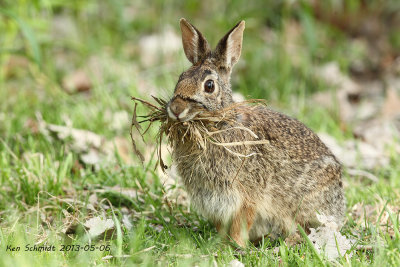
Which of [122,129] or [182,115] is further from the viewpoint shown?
[122,129]

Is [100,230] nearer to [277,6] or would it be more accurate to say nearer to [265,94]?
[265,94]

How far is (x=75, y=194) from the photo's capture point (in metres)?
4.41

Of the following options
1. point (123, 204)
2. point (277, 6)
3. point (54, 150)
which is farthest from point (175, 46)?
point (123, 204)

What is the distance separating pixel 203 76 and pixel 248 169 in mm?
721

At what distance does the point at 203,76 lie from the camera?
3654mm

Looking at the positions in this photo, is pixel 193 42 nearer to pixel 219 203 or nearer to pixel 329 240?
pixel 219 203

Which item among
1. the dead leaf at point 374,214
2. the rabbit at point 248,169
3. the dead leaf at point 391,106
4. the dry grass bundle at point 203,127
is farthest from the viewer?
the dead leaf at point 391,106

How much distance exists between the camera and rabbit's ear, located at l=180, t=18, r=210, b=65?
3.98 metres

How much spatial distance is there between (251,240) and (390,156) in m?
2.08

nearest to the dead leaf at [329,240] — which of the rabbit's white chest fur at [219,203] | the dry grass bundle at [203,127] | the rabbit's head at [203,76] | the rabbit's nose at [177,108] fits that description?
the rabbit's white chest fur at [219,203]

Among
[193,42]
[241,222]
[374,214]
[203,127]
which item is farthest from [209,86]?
[374,214]

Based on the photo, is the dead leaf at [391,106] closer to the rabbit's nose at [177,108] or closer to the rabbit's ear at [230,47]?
the rabbit's ear at [230,47]

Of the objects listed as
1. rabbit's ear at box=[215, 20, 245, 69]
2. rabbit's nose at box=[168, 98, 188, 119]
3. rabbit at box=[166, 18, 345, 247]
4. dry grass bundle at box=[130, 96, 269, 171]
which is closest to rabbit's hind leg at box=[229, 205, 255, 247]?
rabbit at box=[166, 18, 345, 247]

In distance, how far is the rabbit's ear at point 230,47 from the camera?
3.85 m
